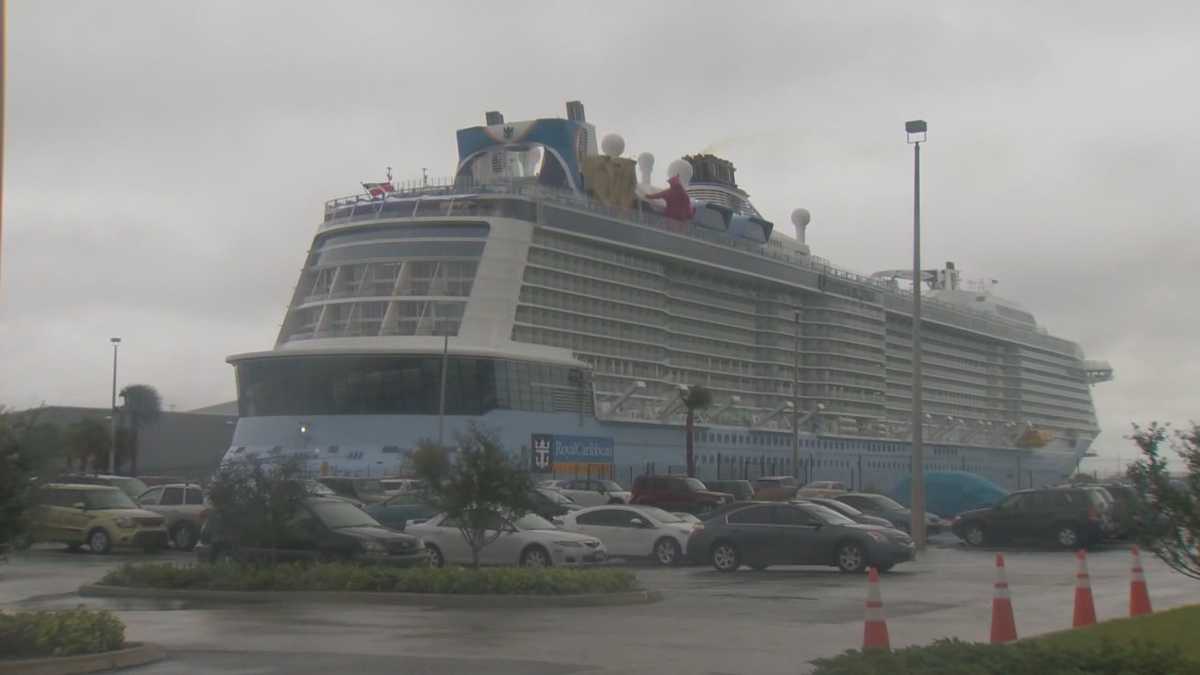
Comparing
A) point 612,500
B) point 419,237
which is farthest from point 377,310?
point 612,500

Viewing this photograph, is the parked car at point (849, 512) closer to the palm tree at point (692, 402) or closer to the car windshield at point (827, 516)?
the car windshield at point (827, 516)

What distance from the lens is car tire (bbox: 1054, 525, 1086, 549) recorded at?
32.0 meters

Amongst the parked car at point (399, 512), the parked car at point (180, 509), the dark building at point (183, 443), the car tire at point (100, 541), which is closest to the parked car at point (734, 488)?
the parked car at point (399, 512)

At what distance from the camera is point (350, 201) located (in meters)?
67.8

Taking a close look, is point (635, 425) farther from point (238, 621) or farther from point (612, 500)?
point (238, 621)

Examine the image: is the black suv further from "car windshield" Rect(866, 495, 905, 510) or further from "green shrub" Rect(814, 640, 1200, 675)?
"green shrub" Rect(814, 640, 1200, 675)

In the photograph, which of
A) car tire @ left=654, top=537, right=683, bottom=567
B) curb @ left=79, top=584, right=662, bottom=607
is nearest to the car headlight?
curb @ left=79, top=584, right=662, bottom=607

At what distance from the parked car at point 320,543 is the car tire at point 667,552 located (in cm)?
714

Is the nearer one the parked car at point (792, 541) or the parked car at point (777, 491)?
the parked car at point (792, 541)

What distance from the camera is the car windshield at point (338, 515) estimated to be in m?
21.7

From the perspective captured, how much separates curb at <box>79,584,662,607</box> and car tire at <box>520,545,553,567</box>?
4.26m

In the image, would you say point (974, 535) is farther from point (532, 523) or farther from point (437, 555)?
point (437, 555)

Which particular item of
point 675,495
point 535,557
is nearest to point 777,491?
point 675,495

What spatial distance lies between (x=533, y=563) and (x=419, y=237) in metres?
41.9
